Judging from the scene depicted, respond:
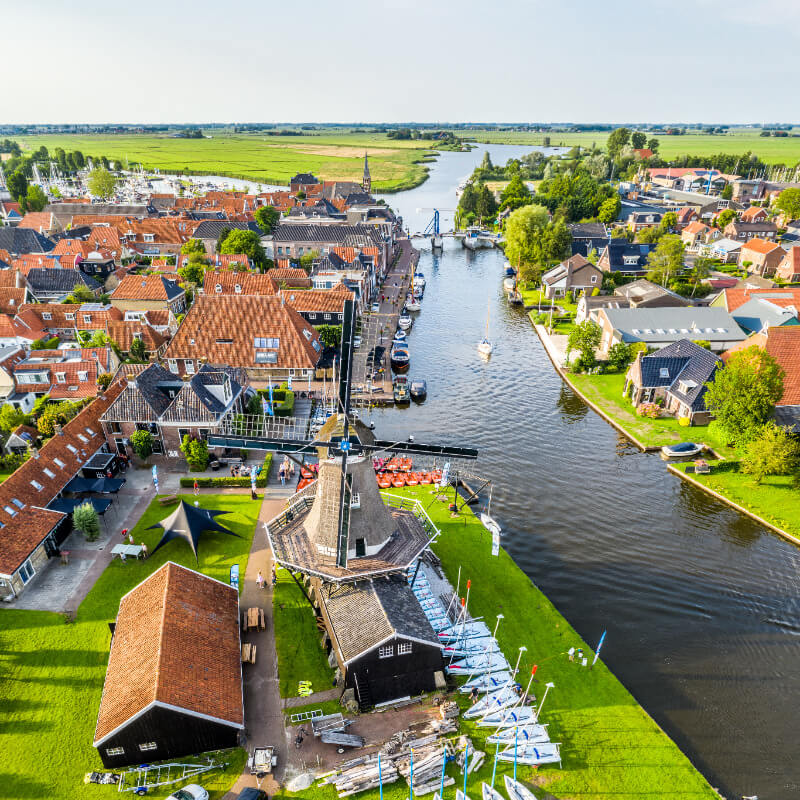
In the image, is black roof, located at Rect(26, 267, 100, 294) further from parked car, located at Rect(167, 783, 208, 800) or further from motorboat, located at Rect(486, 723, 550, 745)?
motorboat, located at Rect(486, 723, 550, 745)

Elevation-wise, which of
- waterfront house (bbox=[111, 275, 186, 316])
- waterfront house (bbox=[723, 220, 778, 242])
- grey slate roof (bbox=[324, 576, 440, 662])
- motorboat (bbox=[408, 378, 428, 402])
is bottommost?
motorboat (bbox=[408, 378, 428, 402])

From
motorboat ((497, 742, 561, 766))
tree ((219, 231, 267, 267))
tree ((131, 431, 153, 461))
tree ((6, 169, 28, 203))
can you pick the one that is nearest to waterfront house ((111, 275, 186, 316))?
tree ((219, 231, 267, 267))

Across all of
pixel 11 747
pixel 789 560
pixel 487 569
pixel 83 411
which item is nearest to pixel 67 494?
pixel 83 411

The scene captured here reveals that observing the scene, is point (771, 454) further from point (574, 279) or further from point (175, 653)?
point (574, 279)

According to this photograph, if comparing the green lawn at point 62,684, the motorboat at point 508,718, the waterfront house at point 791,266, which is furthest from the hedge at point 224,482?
the waterfront house at point 791,266

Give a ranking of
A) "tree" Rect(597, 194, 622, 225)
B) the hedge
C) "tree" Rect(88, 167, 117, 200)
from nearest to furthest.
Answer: the hedge < "tree" Rect(597, 194, 622, 225) < "tree" Rect(88, 167, 117, 200)

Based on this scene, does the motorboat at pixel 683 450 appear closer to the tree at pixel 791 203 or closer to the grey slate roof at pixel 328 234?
the grey slate roof at pixel 328 234

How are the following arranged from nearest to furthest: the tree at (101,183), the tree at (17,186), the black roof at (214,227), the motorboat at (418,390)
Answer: the motorboat at (418,390), the black roof at (214,227), the tree at (17,186), the tree at (101,183)

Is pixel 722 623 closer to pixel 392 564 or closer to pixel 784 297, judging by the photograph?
pixel 392 564
